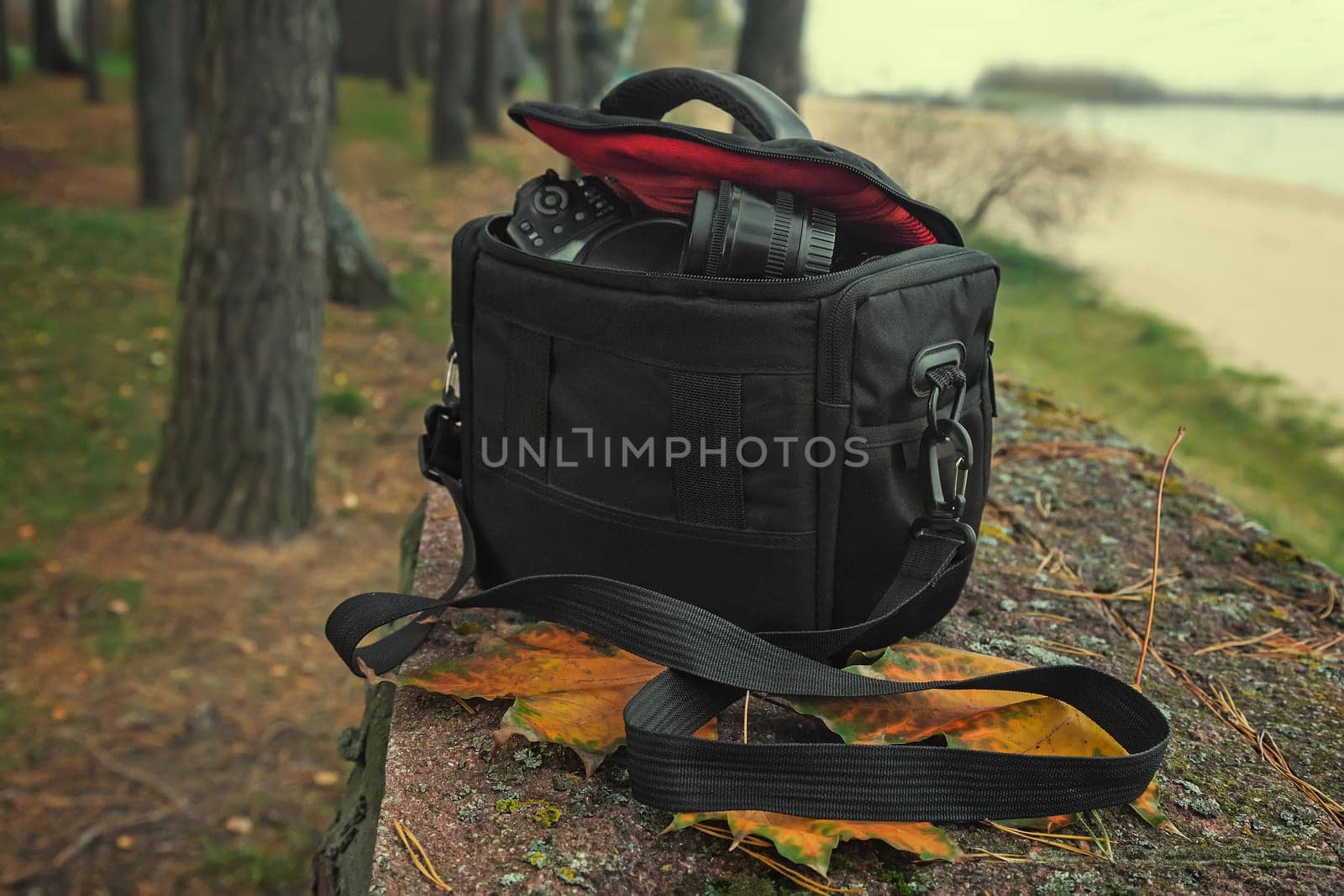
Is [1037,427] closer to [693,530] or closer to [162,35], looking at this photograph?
[693,530]

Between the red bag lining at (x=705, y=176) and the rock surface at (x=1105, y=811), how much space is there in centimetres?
63

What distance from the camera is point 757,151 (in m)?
1.34

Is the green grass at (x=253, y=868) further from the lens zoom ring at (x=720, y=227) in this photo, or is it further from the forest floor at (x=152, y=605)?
the lens zoom ring at (x=720, y=227)

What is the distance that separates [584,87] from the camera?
599 cm

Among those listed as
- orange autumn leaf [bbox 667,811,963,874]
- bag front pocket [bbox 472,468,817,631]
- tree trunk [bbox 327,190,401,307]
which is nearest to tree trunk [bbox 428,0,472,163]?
tree trunk [bbox 327,190,401,307]

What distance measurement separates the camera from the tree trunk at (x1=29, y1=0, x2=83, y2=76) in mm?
15492

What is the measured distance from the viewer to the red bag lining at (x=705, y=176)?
137cm

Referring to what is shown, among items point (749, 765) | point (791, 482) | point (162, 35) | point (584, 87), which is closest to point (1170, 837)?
point (749, 765)

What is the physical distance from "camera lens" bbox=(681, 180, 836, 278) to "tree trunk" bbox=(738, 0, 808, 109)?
2789 millimetres

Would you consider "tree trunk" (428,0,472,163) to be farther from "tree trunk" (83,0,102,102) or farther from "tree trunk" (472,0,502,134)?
"tree trunk" (83,0,102,102)

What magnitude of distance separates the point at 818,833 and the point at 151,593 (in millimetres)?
3011

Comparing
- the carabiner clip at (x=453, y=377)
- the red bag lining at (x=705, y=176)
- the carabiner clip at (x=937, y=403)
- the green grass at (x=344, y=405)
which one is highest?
the red bag lining at (x=705, y=176)

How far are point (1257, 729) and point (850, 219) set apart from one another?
90 cm

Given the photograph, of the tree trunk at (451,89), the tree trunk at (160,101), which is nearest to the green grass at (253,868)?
the tree trunk at (160,101)
